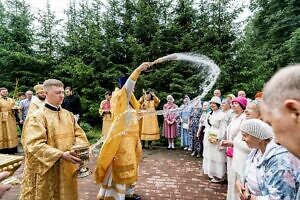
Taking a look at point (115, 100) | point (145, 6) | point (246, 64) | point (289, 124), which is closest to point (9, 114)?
point (115, 100)

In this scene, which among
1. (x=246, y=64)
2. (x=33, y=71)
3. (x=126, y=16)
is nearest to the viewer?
(x=246, y=64)

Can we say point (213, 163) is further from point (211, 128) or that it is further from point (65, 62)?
point (65, 62)

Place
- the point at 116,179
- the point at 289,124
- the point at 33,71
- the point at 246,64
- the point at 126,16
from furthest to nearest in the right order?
the point at 33,71 → the point at 126,16 → the point at 246,64 → the point at 116,179 → the point at 289,124

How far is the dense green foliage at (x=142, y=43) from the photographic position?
1278cm

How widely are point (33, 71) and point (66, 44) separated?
223 cm

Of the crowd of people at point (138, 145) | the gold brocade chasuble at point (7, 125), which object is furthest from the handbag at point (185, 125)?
the gold brocade chasuble at point (7, 125)

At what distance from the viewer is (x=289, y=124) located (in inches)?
45.3

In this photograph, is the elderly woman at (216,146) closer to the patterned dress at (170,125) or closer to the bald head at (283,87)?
the patterned dress at (170,125)

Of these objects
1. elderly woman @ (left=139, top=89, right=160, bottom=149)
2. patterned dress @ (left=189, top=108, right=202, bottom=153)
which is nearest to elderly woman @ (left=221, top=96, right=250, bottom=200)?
patterned dress @ (left=189, top=108, right=202, bottom=153)

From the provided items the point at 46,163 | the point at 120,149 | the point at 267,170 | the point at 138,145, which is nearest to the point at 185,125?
the point at 138,145

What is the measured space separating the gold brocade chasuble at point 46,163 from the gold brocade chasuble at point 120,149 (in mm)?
780

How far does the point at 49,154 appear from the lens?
367 centimetres

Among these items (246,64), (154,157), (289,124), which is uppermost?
(246,64)

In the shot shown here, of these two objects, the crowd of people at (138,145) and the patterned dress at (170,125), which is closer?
the crowd of people at (138,145)
